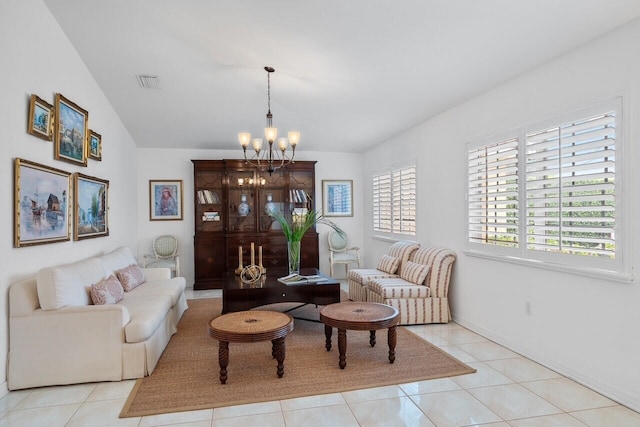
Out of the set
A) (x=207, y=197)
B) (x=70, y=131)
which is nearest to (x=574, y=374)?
(x=70, y=131)

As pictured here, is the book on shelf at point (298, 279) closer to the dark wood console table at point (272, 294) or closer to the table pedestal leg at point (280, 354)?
the dark wood console table at point (272, 294)

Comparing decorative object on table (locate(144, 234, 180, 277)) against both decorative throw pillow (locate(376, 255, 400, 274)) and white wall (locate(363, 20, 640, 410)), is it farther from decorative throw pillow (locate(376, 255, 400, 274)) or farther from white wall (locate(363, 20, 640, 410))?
white wall (locate(363, 20, 640, 410))

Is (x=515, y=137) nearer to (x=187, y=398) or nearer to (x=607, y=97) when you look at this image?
(x=607, y=97)

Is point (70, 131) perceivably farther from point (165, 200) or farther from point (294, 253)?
point (165, 200)

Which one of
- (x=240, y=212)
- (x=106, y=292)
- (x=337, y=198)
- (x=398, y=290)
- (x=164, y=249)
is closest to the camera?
(x=106, y=292)

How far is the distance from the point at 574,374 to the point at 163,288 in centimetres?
411

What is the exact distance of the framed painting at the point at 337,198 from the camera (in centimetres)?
750

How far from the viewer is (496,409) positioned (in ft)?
8.26

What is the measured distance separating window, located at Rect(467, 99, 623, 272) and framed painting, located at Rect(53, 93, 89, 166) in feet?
13.9

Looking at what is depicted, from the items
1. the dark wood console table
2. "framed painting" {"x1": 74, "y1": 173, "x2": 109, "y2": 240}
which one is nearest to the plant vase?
the dark wood console table

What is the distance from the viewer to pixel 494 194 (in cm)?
387

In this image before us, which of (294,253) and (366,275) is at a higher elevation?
(294,253)

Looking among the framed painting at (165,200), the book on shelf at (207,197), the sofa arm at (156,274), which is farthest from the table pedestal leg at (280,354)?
the framed painting at (165,200)

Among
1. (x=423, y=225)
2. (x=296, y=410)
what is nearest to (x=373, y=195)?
(x=423, y=225)
